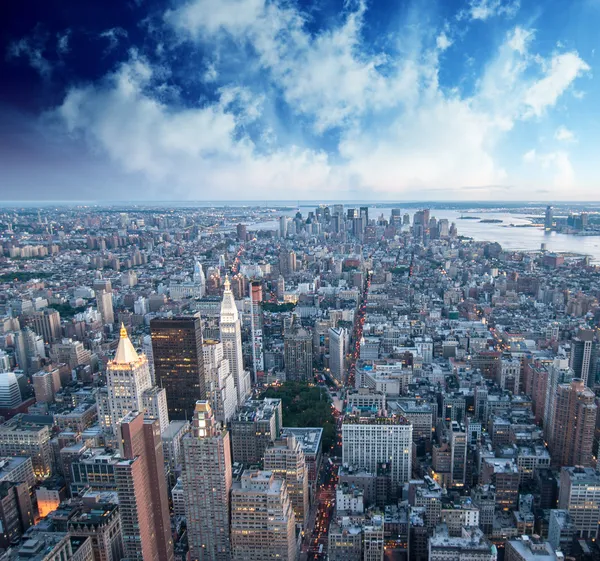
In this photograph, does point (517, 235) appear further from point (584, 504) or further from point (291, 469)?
point (291, 469)

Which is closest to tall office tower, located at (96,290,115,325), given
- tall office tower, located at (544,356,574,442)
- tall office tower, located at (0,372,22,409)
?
tall office tower, located at (0,372,22,409)

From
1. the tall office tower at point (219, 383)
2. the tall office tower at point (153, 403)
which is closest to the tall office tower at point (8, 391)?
the tall office tower at point (219, 383)

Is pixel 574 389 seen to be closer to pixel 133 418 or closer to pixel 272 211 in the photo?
pixel 133 418

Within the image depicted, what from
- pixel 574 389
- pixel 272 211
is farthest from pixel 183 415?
pixel 272 211

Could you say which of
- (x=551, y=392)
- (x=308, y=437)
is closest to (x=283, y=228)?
(x=308, y=437)

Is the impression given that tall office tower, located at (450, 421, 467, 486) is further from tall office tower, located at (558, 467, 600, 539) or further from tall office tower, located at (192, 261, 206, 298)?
tall office tower, located at (192, 261, 206, 298)

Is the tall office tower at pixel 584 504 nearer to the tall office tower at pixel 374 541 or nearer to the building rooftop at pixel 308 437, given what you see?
the tall office tower at pixel 374 541
